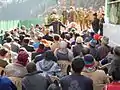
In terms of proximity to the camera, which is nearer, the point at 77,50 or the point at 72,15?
the point at 77,50

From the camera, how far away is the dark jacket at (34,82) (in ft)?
26.0

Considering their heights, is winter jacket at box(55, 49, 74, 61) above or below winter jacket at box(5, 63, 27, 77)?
below

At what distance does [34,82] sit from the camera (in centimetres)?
793

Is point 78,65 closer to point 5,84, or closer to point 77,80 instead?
point 77,80

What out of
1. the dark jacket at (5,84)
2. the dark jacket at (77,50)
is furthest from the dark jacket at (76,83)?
the dark jacket at (77,50)

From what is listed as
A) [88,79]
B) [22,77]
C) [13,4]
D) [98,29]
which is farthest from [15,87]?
[13,4]

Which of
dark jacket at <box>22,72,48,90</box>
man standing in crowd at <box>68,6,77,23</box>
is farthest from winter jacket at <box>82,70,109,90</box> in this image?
man standing in crowd at <box>68,6,77,23</box>

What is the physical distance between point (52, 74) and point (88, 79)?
1.66m

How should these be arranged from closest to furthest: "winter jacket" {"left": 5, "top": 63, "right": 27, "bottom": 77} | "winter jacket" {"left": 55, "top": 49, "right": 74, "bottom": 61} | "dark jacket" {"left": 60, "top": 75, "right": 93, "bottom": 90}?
"dark jacket" {"left": 60, "top": 75, "right": 93, "bottom": 90} → "winter jacket" {"left": 5, "top": 63, "right": 27, "bottom": 77} → "winter jacket" {"left": 55, "top": 49, "right": 74, "bottom": 61}

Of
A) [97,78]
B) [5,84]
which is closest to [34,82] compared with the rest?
[5,84]

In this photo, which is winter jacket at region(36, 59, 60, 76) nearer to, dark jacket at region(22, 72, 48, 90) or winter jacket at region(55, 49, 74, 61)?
dark jacket at region(22, 72, 48, 90)

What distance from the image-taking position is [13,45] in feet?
43.6

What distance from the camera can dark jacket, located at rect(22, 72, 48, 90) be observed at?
794 centimetres

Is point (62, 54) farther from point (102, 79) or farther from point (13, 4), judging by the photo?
point (13, 4)
